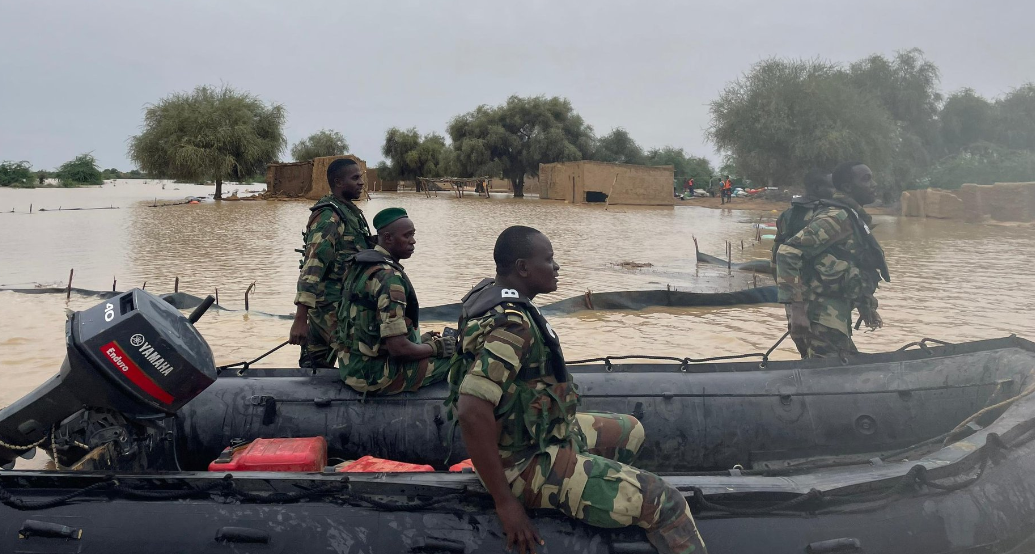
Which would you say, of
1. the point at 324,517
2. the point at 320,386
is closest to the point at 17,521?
the point at 324,517

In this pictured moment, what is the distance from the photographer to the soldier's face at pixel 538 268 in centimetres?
241

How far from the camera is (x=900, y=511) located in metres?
2.68

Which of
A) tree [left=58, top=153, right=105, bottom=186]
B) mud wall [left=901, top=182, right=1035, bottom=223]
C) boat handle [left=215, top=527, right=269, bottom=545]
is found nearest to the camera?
boat handle [left=215, top=527, right=269, bottom=545]

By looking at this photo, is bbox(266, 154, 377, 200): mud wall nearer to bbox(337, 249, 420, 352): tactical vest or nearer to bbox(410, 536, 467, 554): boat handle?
bbox(337, 249, 420, 352): tactical vest

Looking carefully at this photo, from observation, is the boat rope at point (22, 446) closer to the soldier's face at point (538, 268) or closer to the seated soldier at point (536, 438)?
the seated soldier at point (536, 438)

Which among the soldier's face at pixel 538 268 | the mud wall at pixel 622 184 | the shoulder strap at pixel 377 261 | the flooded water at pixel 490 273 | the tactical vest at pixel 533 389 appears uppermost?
the mud wall at pixel 622 184

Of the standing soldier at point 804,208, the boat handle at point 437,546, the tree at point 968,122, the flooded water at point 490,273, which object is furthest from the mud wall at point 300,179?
the boat handle at point 437,546

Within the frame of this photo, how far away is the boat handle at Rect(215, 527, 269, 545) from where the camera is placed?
253cm

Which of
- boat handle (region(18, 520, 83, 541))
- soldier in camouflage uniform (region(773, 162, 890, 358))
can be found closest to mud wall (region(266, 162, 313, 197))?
soldier in camouflage uniform (region(773, 162, 890, 358))

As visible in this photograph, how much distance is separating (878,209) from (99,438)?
3317cm

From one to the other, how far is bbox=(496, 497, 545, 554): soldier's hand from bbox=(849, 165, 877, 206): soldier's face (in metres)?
3.15

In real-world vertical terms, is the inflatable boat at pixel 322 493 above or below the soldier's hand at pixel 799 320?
below

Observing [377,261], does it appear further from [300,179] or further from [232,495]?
[300,179]

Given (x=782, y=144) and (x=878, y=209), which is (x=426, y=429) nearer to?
(x=782, y=144)
